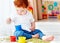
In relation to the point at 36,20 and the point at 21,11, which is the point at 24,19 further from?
the point at 36,20

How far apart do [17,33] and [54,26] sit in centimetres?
93

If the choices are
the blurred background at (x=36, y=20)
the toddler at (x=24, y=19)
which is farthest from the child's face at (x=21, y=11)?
the blurred background at (x=36, y=20)

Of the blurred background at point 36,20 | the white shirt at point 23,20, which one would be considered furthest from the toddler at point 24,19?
the blurred background at point 36,20

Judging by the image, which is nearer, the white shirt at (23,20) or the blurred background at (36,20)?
the white shirt at (23,20)

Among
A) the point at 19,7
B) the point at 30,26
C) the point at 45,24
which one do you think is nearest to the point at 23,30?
the point at 30,26

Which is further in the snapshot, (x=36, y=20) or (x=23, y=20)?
(x=36, y=20)

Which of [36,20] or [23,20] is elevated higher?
[23,20]

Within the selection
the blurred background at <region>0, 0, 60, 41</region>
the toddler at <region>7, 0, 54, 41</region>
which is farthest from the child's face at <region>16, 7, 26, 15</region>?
the blurred background at <region>0, 0, 60, 41</region>

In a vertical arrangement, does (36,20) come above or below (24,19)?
below

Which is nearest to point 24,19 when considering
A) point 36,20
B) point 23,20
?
point 23,20

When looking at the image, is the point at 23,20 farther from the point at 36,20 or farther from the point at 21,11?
the point at 36,20

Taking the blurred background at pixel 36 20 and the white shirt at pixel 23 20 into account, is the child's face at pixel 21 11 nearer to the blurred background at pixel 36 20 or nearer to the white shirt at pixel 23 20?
the white shirt at pixel 23 20

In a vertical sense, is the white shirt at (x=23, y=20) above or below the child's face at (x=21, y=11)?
below

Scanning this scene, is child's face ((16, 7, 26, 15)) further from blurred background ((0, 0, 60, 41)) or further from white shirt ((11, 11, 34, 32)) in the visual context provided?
blurred background ((0, 0, 60, 41))
